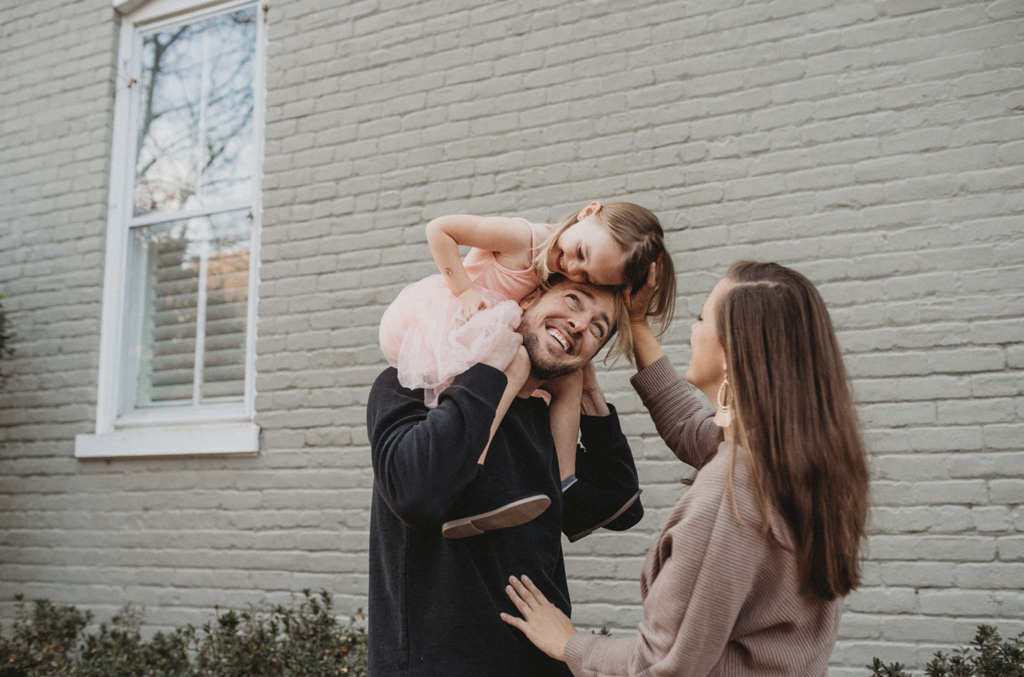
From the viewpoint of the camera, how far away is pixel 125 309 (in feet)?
15.4

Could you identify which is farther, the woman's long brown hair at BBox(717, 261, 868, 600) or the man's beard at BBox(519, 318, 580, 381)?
the man's beard at BBox(519, 318, 580, 381)

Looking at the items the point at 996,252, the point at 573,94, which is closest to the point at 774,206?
the point at 996,252

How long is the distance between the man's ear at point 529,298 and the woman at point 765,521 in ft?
1.88

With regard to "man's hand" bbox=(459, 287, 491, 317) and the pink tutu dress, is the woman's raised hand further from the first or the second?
"man's hand" bbox=(459, 287, 491, 317)

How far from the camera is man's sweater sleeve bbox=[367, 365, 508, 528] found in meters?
1.46

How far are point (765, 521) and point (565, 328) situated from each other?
2.07ft

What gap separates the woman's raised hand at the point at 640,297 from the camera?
197 cm

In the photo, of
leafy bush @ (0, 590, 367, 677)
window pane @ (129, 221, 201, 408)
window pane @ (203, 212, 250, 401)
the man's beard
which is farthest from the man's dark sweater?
window pane @ (129, 221, 201, 408)

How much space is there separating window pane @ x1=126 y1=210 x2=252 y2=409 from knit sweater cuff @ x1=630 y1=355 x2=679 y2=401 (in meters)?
2.93

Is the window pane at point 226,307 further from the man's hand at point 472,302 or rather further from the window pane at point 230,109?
the man's hand at point 472,302

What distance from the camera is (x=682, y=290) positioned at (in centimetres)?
346

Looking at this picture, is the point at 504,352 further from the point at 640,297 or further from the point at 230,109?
the point at 230,109

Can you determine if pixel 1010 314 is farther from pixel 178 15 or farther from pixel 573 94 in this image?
pixel 178 15

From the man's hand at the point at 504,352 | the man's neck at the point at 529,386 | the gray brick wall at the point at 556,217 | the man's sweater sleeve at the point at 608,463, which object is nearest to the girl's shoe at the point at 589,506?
the man's sweater sleeve at the point at 608,463
